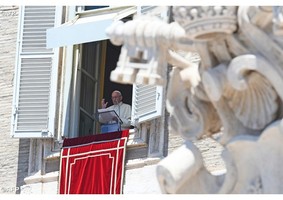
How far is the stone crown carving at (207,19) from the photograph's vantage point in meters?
8.48

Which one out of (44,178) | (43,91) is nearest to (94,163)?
(44,178)

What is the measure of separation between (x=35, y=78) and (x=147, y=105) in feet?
7.72

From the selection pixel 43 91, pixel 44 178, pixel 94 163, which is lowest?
pixel 44 178

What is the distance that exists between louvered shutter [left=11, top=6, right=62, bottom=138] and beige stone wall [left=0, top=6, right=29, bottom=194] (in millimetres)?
341

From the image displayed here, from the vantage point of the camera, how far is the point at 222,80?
8.66m

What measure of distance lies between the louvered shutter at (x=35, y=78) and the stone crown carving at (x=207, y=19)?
18.8 metres

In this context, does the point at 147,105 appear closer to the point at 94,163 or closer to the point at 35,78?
the point at 94,163

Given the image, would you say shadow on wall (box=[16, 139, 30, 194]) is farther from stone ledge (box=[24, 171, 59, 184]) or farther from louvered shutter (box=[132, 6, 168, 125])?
louvered shutter (box=[132, 6, 168, 125])

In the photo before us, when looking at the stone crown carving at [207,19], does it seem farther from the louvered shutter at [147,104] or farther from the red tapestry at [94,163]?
the red tapestry at [94,163]

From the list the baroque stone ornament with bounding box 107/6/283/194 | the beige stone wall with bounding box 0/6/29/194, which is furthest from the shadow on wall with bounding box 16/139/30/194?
the baroque stone ornament with bounding box 107/6/283/194

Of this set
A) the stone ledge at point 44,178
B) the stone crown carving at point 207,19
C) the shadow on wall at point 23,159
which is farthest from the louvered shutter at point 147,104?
the stone crown carving at point 207,19

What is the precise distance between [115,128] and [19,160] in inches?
67.3

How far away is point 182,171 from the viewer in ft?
28.9
